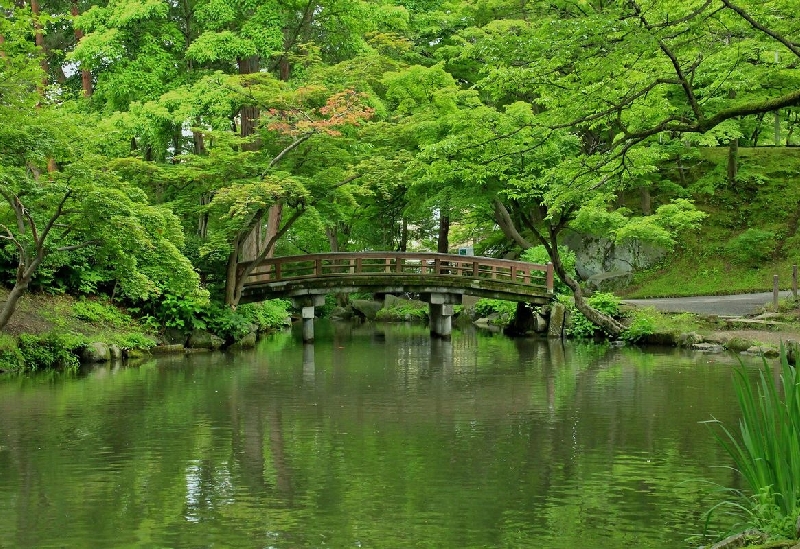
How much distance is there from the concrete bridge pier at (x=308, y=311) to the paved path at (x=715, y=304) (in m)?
9.00

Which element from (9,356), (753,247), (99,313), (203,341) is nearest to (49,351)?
(9,356)

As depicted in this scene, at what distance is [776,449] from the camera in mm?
5070

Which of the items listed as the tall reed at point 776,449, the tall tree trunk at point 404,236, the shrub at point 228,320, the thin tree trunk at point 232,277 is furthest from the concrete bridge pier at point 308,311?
the tall reed at point 776,449

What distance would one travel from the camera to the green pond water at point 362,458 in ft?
23.4

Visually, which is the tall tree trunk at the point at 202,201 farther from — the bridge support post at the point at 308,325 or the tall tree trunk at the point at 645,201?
the tall tree trunk at the point at 645,201

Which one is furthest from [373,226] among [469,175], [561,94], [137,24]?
[561,94]

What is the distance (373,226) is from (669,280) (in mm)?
13393

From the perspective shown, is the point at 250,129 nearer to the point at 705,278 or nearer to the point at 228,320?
the point at 228,320

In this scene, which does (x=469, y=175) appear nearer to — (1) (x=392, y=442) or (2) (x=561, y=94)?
(2) (x=561, y=94)

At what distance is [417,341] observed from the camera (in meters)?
26.3

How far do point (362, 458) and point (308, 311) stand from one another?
16584 mm

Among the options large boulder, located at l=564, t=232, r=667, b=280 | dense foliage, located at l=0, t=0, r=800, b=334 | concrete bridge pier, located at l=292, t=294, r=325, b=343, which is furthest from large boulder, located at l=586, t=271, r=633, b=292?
concrete bridge pier, located at l=292, t=294, r=325, b=343

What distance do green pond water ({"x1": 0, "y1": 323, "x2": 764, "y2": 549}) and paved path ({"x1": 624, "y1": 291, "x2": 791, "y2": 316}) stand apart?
612 centimetres

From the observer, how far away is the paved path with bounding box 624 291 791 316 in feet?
77.7
